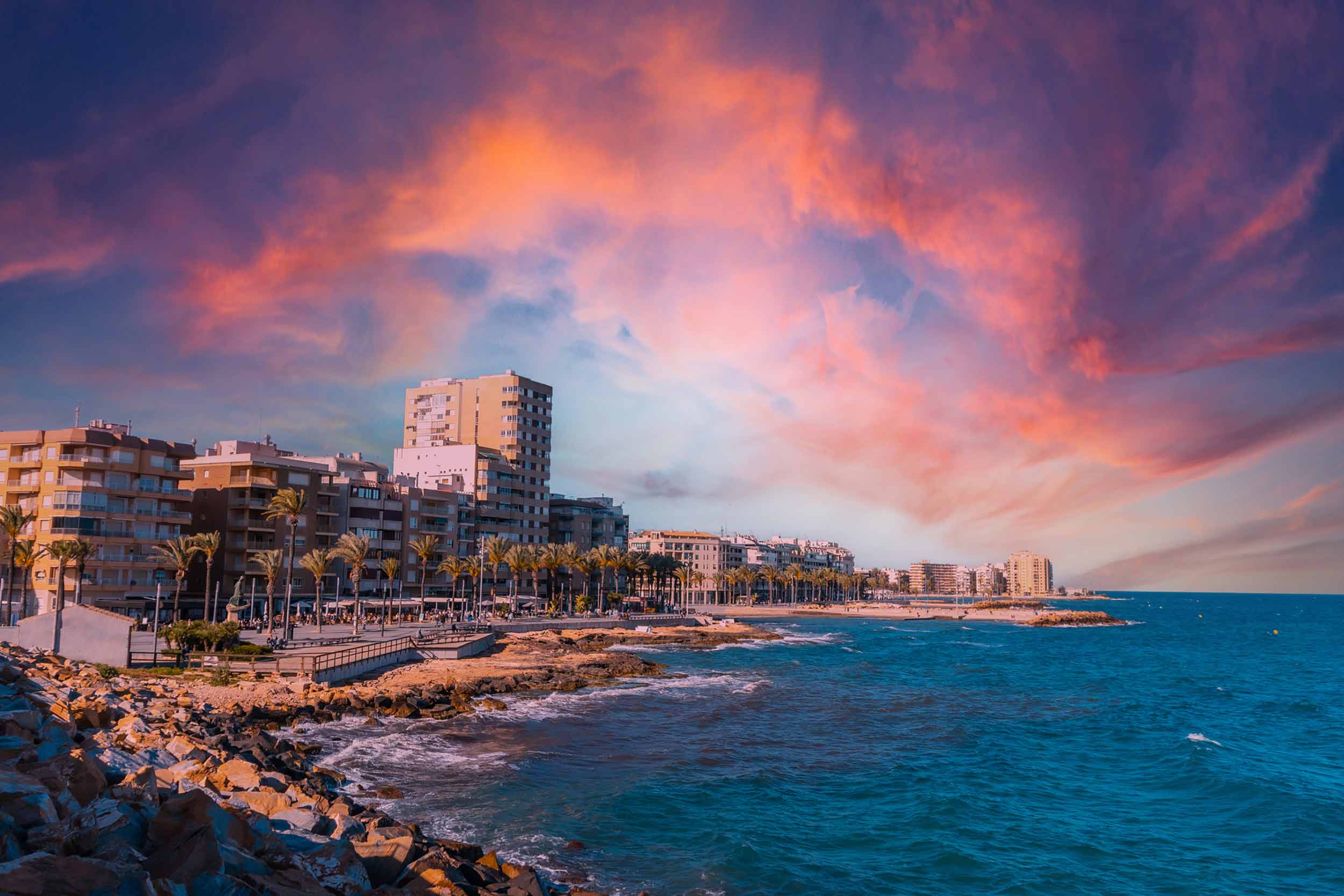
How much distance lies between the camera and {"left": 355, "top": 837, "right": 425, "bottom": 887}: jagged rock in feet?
61.7

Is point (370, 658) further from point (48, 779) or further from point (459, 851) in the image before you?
point (48, 779)

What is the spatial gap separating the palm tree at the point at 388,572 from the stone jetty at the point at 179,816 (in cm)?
4160

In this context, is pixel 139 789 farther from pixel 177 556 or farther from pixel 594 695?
pixel 177 556

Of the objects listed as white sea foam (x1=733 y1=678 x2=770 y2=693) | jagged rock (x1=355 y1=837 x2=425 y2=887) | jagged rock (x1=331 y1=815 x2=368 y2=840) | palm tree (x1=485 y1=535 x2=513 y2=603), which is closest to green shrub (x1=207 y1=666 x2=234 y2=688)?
jagged rock (x1=331 y1=815 x2=368 y2=840)

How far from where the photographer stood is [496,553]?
352 feet

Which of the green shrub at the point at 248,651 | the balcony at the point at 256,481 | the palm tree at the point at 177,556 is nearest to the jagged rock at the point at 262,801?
the green shrub at the point at 248,651

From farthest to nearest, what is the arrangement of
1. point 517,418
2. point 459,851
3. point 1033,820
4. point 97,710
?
point 517,418 < point 1033,820 < point 97,710 < point 459,851

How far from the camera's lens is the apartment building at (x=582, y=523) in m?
165

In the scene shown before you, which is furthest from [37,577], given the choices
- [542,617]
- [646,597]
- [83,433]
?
[646,597]

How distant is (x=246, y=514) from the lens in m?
95.1

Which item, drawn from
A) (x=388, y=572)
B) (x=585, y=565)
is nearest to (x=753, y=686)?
(x=388, y=572)

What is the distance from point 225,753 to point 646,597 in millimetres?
142243

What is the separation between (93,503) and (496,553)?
4332 cm

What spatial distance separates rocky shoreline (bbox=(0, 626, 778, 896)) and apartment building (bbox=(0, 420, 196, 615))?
1588 inches
